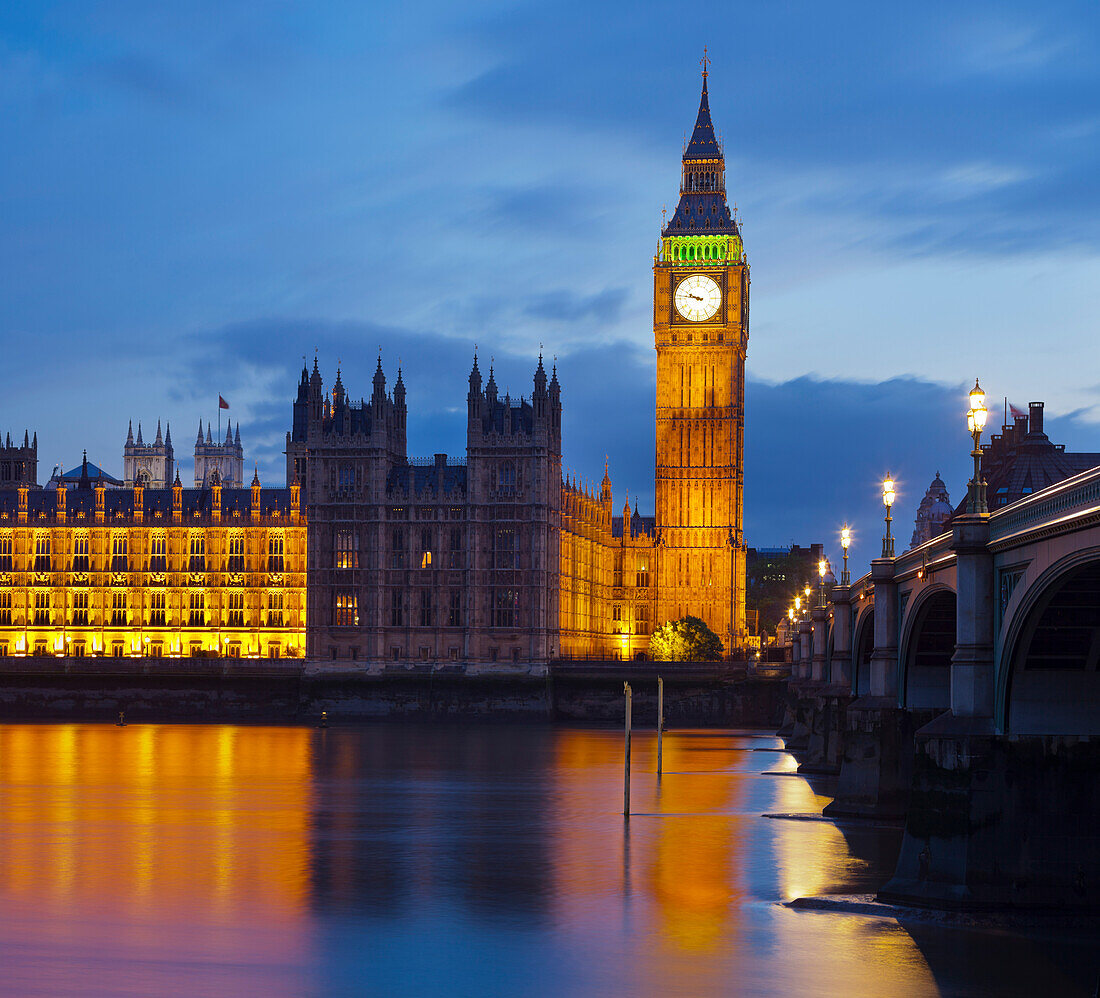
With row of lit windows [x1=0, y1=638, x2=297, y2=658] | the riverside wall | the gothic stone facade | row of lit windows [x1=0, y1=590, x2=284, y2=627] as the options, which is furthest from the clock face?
row of lit windows [x1=0, y1=638, x2=297, y2=658]

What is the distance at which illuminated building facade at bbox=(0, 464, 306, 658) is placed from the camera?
158 metres

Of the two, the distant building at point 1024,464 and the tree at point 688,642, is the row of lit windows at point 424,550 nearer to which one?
the tree at point 688,642

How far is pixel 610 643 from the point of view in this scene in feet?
559

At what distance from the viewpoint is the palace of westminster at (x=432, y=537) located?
463 feet

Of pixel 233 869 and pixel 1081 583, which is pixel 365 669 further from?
pixel 1081 583

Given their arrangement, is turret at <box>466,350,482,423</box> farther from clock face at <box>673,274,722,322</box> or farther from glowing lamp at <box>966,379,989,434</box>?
glowing lamp at <box>966,379,989,434</box>

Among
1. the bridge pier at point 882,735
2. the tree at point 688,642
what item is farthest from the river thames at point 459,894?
the tree at point 688,642

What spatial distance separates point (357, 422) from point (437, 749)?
186 ft

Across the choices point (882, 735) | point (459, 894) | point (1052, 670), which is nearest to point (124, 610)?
point (882, 735)

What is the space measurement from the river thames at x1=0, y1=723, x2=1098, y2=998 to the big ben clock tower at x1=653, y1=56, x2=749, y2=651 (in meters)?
96.7

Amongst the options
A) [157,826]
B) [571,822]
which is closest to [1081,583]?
[571,822]

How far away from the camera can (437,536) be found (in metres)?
142

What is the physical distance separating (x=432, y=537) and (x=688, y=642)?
27.0 metres

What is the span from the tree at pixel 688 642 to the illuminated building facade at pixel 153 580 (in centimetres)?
3364
